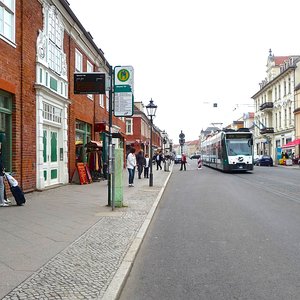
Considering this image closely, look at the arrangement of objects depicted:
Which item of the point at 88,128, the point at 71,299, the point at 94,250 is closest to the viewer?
the point at 71,299

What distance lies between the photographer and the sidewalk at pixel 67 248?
177 inches

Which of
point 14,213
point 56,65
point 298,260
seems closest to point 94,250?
point 298,260

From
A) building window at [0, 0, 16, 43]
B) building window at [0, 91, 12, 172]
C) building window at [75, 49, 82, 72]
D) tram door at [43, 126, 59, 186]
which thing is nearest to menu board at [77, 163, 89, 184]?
tram door at [43, 126, 59, 186]

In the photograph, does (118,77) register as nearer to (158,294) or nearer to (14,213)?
(14,213)

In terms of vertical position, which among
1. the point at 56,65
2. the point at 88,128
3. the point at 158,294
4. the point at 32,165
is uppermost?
the point at 56,65

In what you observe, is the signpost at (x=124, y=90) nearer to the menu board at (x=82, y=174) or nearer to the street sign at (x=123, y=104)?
the street sign at (x=123, y=104)

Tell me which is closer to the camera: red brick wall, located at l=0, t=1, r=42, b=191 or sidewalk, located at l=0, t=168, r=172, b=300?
sidewalk, located at l=0, t=168, r=172, b=300

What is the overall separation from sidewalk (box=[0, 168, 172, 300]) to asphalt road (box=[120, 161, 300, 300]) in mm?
299

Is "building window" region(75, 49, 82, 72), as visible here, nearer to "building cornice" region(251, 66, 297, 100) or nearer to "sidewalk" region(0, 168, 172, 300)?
"sidewalk" region(0, 168, 172, 300)

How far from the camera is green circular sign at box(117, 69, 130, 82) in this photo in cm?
1077

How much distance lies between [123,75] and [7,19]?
411 centimetres

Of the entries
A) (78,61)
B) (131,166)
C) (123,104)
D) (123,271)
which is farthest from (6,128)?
(78,61)

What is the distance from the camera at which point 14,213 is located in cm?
941

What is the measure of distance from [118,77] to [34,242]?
5488 millimetres
